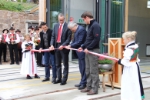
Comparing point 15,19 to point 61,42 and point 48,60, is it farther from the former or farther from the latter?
point 61,42

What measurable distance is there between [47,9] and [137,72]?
28.9ft

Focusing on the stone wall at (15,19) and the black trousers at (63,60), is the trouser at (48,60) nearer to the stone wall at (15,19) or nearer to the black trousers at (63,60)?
the black trousers at (63,60)

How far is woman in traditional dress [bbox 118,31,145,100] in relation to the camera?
13.7 ft

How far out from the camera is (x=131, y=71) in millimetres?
4266

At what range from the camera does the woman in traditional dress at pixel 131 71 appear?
418 centimetres

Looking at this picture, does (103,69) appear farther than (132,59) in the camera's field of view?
Yes

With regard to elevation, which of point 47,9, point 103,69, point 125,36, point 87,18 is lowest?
point 103,69

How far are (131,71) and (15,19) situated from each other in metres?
10.9

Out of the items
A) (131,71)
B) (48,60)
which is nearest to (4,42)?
(48,60)

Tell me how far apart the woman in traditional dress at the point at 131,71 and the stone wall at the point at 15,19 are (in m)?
10.5

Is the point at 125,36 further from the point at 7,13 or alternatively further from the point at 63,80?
the point at 7,13

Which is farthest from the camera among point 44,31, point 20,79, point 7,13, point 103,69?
point 7,13

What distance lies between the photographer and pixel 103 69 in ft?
18.7

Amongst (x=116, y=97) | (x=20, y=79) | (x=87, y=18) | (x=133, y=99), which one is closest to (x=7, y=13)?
(x=20, y=79)
